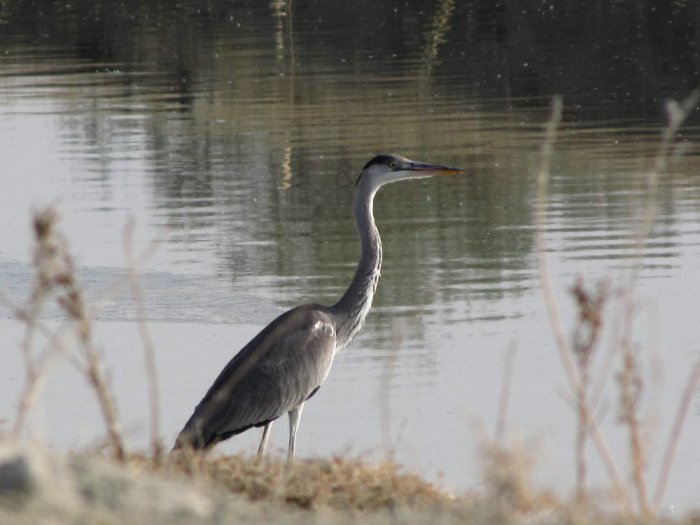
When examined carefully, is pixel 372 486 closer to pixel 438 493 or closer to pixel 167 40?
pixel 438 493

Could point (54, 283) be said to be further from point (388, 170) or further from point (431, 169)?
point (431, 169)

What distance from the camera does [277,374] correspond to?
7.85 m

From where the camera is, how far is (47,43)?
103 feet

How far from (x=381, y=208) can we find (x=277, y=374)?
7780 millimetres

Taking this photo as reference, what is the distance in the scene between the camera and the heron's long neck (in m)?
8.30

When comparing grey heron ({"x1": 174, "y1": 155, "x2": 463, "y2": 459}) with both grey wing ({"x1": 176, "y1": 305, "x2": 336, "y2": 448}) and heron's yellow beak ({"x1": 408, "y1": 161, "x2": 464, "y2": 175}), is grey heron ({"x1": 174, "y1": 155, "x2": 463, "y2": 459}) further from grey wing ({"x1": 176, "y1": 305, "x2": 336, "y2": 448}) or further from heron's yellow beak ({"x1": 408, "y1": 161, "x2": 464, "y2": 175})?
heron's yellow beak ({"x1": 408, "y1": 161, "x2": 464, "y2": 175})

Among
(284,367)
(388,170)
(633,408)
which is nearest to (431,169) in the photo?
(388,170)

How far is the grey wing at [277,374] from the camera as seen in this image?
7586 mm

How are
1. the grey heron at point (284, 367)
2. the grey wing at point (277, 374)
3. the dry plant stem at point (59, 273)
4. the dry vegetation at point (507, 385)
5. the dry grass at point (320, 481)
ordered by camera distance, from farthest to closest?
the grey wing at point (277, 374)
the grey heron at point (284, 367)
the dry grass at point (320, 481)
the dry vegetation at point (507, 385)
the dry plant stem at point (59, 273)

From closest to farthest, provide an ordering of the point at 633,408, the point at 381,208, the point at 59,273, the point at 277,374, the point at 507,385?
1. the point at 59,273
2. the point at 633,408
3. the point at 507,385
4. the point at 277,374
5. the point at 381,208

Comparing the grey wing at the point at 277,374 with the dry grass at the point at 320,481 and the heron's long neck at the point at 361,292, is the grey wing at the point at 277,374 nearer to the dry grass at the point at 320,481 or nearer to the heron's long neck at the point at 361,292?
the heron's long neck at the point at 361,292

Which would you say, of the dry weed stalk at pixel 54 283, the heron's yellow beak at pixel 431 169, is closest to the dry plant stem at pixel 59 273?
the dry weed stalk at pixel 54 283

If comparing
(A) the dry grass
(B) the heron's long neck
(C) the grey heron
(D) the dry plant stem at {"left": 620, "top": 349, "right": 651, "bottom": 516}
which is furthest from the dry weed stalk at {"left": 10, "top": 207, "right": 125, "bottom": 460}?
(B) the heron's long neck

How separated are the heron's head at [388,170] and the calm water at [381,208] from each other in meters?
1.01
